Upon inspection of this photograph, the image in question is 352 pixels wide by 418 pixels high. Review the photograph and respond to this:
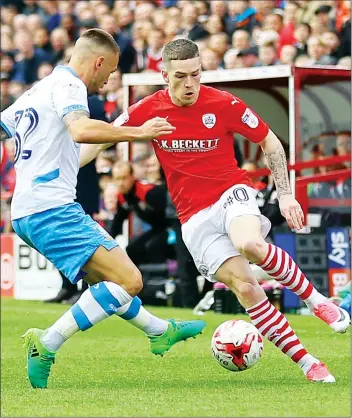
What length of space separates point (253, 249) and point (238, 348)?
737 mm

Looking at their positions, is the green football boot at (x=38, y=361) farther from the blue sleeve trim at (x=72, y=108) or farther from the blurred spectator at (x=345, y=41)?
the blurred spectator at (x=345, y=41)

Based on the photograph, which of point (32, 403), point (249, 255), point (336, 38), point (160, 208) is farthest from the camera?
point (336, 38)

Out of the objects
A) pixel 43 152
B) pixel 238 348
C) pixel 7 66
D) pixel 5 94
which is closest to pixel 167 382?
pixel 238 348

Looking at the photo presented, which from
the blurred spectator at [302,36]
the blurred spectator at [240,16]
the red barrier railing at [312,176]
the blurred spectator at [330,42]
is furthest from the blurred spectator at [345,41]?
the red barrier railing at [312,176]

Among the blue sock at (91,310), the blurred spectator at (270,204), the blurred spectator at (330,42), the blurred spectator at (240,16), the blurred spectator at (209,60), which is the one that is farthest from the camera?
the blurred spectator at (240,16)

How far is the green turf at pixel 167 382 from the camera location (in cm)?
628

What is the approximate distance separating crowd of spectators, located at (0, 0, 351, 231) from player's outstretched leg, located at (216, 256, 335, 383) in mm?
7649

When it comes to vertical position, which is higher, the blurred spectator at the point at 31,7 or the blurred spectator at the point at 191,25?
the blurred spectator at the point at 31,7

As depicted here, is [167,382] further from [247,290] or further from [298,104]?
[298,104]

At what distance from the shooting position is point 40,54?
2238cm

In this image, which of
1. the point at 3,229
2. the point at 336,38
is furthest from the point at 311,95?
the point at 3,229

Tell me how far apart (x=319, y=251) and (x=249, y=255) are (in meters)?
6.30

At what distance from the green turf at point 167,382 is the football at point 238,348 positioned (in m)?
0.13

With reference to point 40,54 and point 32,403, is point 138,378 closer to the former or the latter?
point 32,403
